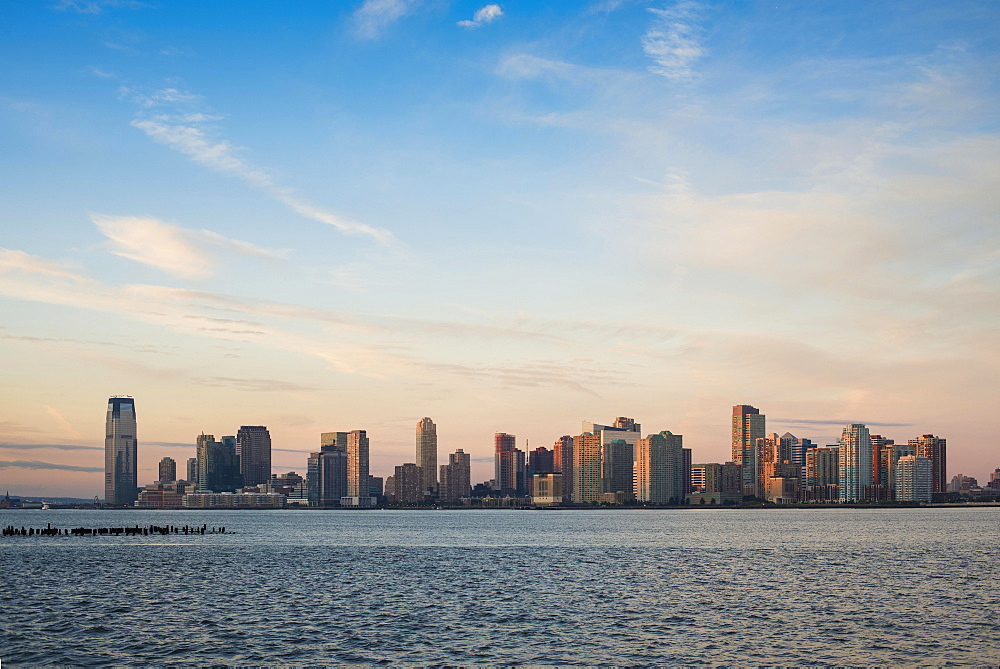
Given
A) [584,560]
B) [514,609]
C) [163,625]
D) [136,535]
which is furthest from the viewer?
[136,535]

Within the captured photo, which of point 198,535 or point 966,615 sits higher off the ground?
point 966,615

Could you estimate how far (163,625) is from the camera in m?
58.0

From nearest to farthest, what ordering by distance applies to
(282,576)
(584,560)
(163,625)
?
(163,625) < (282,576) < (584,560)

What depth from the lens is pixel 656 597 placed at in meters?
71.5

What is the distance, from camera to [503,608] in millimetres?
66062

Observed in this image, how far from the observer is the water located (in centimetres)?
4894

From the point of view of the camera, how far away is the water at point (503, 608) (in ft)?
161

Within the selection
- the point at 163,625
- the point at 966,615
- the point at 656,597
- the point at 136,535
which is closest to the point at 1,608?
the point at 163,625

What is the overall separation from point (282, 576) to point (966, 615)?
196ft

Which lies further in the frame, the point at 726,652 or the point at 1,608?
the point at 1,608

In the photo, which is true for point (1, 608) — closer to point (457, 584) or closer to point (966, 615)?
point (457, 584)

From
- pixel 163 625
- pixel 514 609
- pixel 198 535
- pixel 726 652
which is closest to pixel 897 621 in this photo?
pixel 726 652

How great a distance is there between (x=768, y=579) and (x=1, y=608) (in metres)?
62.4

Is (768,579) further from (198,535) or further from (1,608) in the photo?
(198,535)
